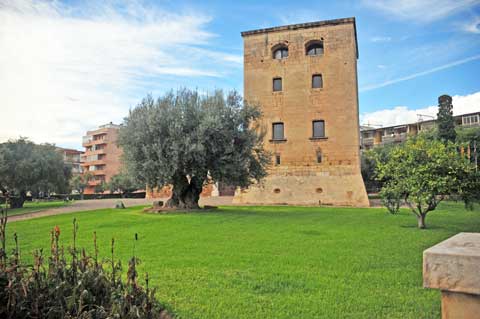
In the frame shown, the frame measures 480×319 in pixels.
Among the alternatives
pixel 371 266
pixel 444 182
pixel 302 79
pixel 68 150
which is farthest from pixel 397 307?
pixel 68 150

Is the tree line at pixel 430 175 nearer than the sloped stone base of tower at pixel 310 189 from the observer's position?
A: Yes

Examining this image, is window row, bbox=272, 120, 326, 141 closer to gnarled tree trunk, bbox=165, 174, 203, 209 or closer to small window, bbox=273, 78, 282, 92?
small window, bbox=273, 78, 282, 92

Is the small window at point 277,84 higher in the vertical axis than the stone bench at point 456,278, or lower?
higher

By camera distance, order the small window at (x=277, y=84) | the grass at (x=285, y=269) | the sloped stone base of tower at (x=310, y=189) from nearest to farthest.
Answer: the grass at (x=285, y=269) → the sloped stone base of tower at (x=310, y=189) → the small window at (x=277, y=84)

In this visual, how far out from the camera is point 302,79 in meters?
27.1

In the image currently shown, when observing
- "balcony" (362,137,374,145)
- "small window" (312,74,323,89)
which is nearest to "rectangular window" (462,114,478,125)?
"balcony" (362,137,374,145)

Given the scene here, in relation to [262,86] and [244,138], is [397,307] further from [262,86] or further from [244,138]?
[262,86]

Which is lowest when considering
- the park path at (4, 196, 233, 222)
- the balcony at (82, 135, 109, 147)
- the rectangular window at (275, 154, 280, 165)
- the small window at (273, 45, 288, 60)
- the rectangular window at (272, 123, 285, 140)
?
the park path at (4, 196, 233, 222)

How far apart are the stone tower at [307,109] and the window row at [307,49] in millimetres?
72

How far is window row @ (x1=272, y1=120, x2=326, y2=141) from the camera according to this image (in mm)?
26347

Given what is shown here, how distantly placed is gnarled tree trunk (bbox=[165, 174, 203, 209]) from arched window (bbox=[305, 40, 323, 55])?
14462 millimetres

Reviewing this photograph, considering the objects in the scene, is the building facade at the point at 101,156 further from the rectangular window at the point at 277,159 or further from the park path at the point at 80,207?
the rectangular window at the point at 277,159

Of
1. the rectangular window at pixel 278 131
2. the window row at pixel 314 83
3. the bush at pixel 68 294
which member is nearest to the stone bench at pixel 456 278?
the bush at pixel 68 294

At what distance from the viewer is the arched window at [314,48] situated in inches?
1081
